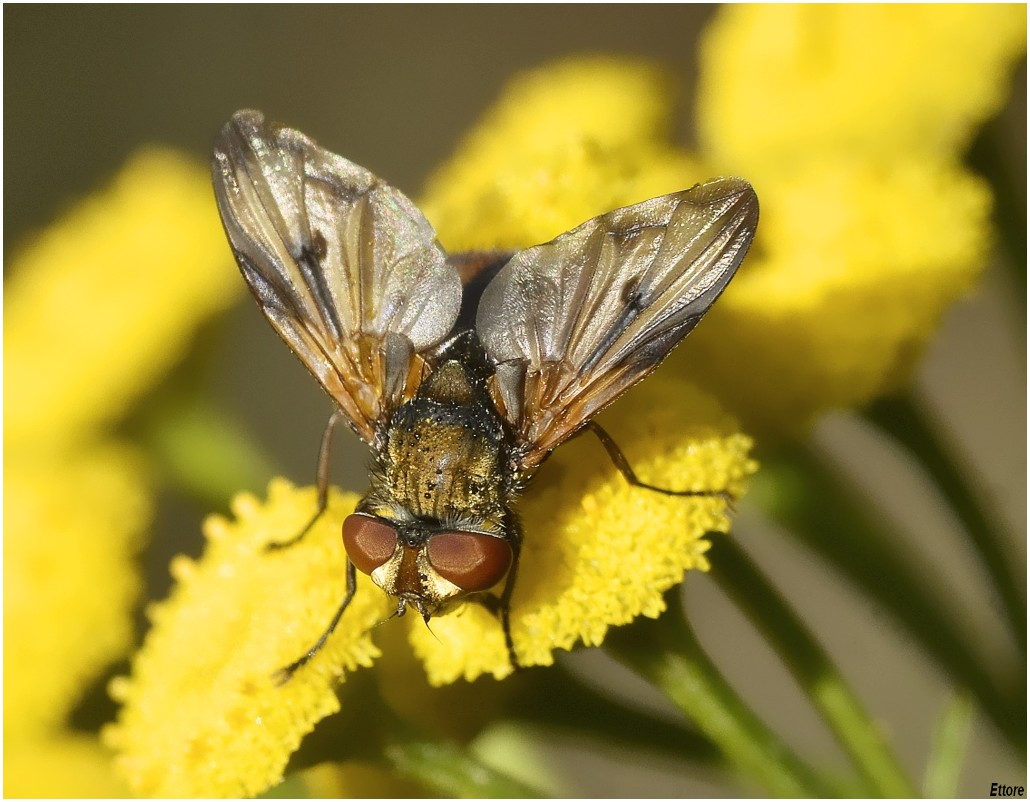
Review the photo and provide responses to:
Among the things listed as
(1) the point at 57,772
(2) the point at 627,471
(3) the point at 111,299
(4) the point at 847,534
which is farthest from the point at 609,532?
(3) the point at 111,299

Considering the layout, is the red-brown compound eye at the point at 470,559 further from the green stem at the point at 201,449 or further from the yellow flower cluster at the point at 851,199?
the green stem at the point at 201,449

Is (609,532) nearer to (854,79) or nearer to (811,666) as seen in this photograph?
(811,666)

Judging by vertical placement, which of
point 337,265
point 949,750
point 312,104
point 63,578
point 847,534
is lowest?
point 949,750

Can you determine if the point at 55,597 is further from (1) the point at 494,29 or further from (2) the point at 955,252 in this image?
(1) the point at 494,29

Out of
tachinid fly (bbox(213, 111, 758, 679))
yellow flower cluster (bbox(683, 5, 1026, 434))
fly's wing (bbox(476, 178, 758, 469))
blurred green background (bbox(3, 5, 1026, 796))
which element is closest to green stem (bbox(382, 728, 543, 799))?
tachinid fly (bbox(213, 111, 758, 679))

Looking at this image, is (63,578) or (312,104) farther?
(312,104)
